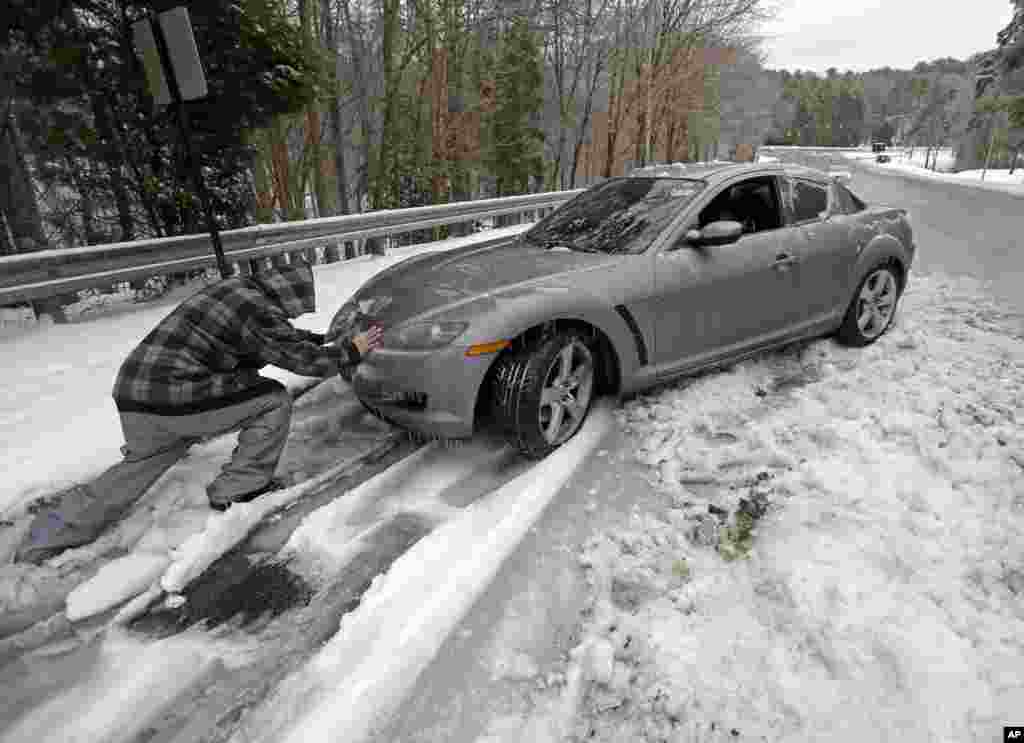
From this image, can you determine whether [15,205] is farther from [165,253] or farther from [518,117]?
[518,117]

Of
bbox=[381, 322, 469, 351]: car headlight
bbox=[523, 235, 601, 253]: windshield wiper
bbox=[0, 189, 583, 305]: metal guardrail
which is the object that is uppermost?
bbox=[523, 235, 601, 253]: windshield wiper

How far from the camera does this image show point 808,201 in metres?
4.12

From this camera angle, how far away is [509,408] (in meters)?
2.92

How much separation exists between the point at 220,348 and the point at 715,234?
272 centimetres

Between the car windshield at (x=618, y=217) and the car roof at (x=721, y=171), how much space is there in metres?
0.07

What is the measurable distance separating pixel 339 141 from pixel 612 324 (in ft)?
50.7

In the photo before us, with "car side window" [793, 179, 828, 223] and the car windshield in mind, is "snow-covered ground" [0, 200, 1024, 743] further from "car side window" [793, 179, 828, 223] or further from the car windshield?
"car side window" [793, 179, 828, 223]

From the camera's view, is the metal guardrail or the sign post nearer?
the sign post

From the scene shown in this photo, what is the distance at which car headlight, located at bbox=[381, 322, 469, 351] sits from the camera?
Result: 2826 mm

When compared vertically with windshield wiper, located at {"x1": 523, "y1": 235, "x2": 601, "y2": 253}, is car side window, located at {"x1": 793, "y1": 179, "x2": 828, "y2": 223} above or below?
above

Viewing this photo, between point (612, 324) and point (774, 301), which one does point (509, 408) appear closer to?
point (612, 324)

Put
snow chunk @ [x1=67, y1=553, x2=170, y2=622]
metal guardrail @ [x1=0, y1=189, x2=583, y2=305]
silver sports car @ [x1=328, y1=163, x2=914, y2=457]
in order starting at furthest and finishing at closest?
metal guardrail @ [x1=0, y1=189, x2=583, y2=305] < silver sports car @ [x1=328, y1=163, x2=914, y2=457] < snow chunk @ [x1=67, y1=553, x2=170, y2=622]

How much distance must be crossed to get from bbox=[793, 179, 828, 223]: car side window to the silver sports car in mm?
13

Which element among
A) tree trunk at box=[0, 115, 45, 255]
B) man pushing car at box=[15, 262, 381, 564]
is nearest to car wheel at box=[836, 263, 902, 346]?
man pushing car at box=[15, 262, 381, 564]
